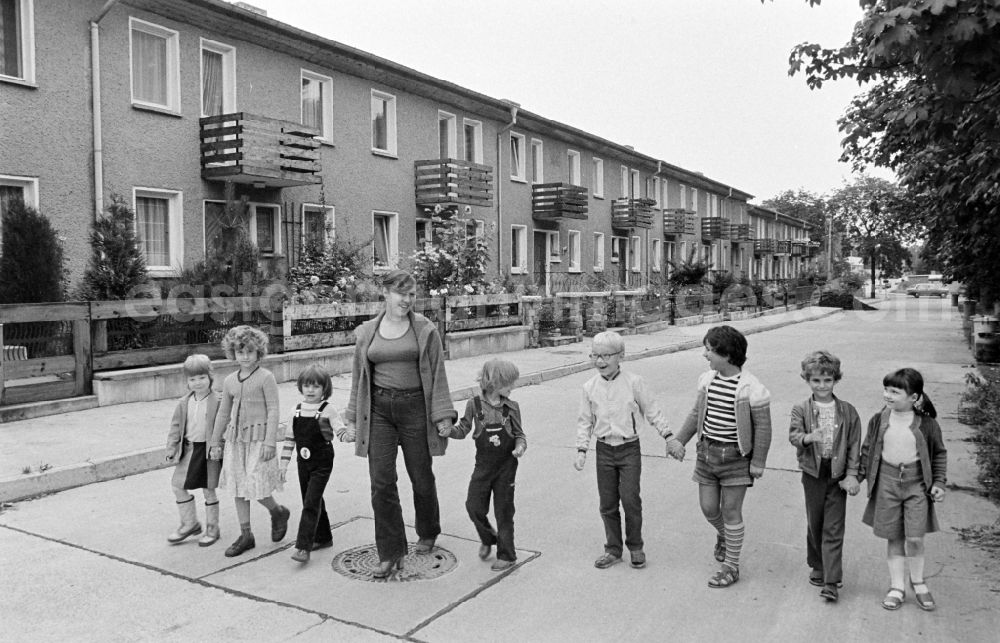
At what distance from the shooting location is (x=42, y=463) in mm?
7332

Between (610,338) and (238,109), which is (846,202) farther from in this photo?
(610,338)

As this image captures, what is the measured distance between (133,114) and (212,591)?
11520 millimetres

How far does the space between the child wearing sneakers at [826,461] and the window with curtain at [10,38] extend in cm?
1254

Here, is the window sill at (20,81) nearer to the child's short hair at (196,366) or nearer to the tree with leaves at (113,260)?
the tree with leaves at (113,260)

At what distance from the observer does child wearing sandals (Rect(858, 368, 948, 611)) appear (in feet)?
14.0

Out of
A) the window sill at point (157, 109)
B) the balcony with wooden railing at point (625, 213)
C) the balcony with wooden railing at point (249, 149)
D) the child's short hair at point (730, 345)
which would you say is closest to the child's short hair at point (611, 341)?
the child's short hair at point (730, 345)

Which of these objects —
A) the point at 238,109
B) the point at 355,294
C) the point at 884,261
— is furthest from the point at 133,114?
the point at 884,261

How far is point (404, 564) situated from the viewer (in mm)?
4996

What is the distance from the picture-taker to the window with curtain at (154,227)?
1432cm

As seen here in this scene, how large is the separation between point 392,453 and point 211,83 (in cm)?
1291

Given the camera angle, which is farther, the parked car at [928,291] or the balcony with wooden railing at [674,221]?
the parked car at [928,291]

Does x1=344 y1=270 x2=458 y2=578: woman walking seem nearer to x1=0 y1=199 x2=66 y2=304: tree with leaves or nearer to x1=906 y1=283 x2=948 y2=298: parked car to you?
x1=0 y1=199 x2=66 y2=304: tree with leaves

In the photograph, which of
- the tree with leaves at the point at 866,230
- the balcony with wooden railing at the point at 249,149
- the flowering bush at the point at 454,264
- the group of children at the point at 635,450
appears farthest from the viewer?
the tree with leaves at the point at 866,230

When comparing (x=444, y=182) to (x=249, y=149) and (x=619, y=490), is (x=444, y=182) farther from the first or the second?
(x=619, y=490)
